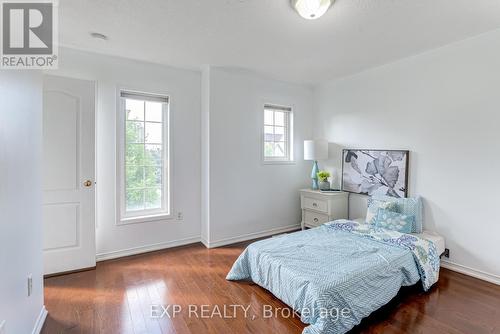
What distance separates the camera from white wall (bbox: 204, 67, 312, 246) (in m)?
3.51

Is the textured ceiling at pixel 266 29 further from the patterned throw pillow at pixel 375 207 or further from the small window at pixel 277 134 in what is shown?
the patterned throw pillow at pixel 375 207

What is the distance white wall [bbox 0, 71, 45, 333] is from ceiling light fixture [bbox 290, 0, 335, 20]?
6.34 ft

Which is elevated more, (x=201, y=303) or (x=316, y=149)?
(x=316, y=149)

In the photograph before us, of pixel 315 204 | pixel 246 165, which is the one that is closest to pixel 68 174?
pixel 246 165

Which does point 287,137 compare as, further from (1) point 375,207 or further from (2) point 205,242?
(2) point 205,242

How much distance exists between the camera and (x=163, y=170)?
3525 mm

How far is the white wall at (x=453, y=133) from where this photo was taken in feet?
8.27

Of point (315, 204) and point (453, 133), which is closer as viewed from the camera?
point (453, 133)

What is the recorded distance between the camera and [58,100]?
2658 mm

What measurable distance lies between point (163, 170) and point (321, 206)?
2319 mm

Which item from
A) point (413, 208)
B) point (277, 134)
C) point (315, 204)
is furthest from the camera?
point (277, 134)

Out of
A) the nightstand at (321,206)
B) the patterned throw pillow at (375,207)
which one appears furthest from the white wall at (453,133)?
the nightstand at (321,206)

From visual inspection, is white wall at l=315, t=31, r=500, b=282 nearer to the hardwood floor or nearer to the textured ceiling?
the textured ceiling

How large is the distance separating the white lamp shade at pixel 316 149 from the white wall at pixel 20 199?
3291 mm
